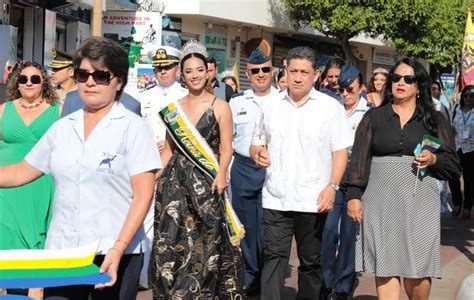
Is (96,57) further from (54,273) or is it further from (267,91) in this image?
(267,91)

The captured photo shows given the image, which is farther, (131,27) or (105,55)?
(131,27)

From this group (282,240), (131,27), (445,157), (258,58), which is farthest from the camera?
(131,27)

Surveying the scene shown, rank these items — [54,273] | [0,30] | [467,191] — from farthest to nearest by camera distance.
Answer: [0,30] < [467,191] < [54,273]

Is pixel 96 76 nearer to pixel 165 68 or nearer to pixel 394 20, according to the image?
pixel 165 68

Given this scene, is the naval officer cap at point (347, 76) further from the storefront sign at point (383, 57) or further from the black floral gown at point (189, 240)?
the storefront sign at point (383, 57)

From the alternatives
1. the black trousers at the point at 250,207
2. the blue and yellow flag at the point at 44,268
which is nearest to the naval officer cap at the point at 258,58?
the black trousers at the point at 250,207

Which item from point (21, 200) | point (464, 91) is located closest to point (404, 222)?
point (21, 200)

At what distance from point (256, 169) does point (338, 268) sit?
1174 millimetres

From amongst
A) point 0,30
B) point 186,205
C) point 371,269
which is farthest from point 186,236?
point 0,30

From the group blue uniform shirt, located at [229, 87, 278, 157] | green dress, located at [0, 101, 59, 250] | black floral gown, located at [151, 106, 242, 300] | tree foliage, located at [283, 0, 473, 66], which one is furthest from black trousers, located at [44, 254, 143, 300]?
tree foliage, located at [283, 0, 473, 66]

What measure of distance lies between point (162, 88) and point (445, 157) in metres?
3.01

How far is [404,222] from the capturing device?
6500 mm

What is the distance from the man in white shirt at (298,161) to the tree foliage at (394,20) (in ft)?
78.7

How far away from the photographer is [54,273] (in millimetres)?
3939
